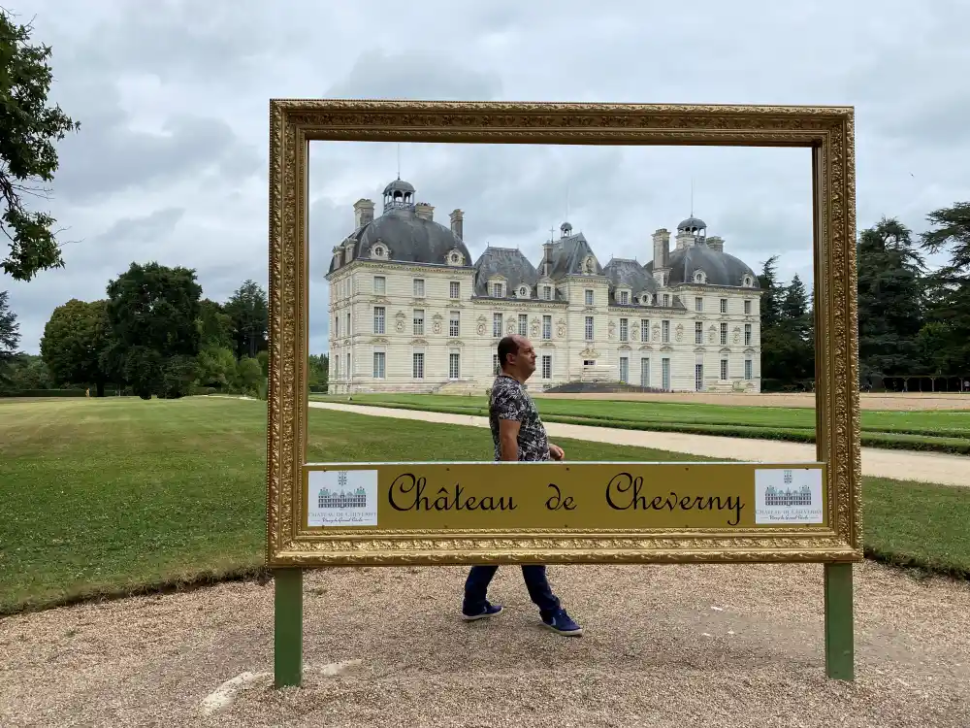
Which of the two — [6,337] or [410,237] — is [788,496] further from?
[6,337]

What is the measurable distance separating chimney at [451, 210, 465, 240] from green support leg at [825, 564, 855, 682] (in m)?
2.77

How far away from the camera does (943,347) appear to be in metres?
46.5

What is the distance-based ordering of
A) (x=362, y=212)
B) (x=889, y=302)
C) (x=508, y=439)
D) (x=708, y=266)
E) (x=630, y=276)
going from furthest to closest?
1. (x=889, y=302)
2. (x=630, y=276)
3. (x=708, y=266)
4. (x=362, y=212)
5. (x=508, y=439)

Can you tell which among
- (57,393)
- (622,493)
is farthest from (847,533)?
(57,393)

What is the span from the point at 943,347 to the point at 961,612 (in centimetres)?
4908

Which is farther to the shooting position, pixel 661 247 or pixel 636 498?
pixel 661 247

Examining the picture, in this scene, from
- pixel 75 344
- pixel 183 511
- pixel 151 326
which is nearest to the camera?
pixel 183 511

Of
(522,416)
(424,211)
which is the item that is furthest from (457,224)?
(522,416)

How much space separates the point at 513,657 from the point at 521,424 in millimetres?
1316

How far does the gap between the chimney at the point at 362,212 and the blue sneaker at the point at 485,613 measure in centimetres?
259

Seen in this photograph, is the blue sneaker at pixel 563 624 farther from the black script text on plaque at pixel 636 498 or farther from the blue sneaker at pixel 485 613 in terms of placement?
the black script text on plaque at pixel 636 498

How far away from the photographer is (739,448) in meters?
7.55

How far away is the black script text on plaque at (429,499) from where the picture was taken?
3.80 meters

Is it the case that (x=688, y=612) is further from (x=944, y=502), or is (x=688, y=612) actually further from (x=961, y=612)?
(x=944, y=502)
